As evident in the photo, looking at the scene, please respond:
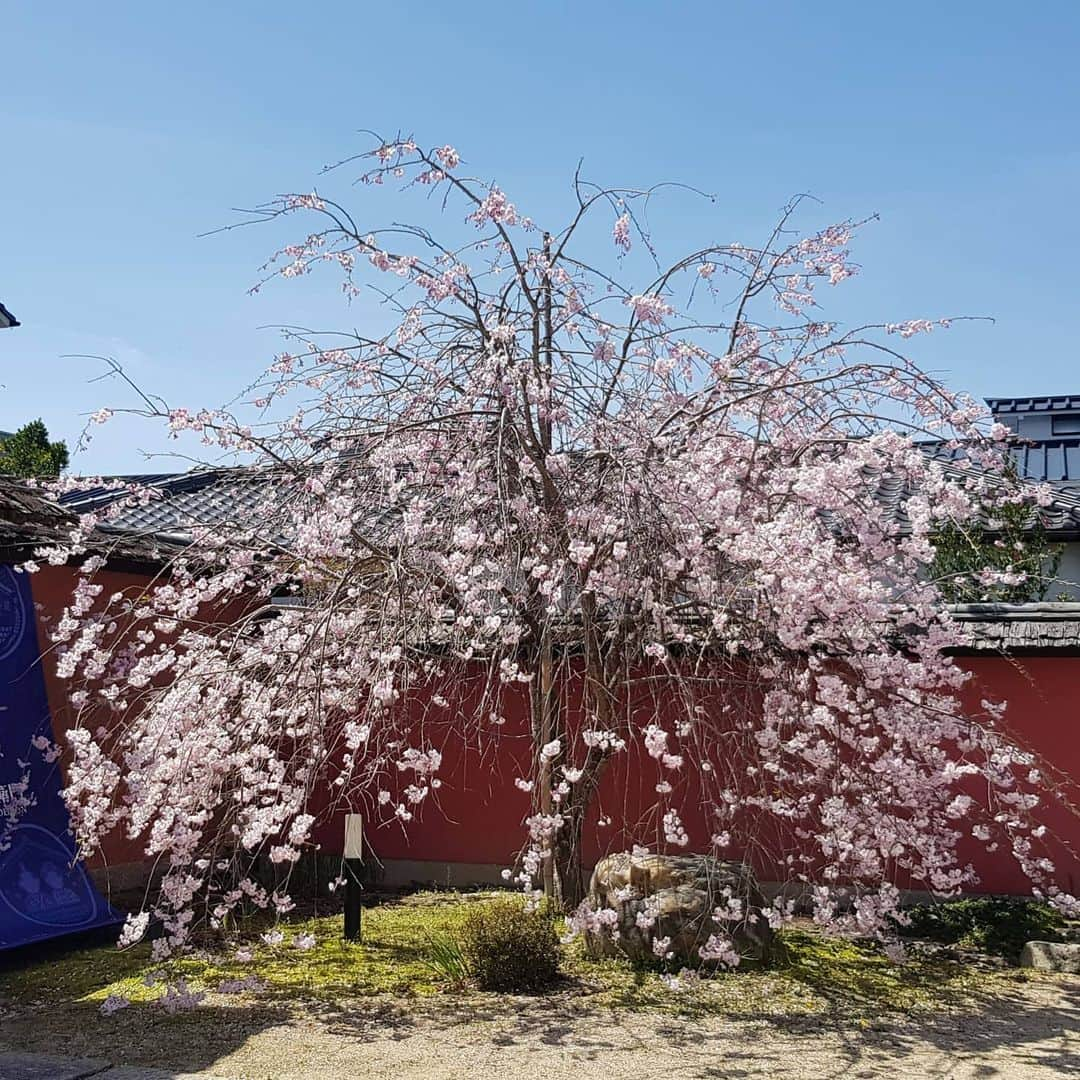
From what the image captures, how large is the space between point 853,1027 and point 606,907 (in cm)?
165

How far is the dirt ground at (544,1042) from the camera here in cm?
520

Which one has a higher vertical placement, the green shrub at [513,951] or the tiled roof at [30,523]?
the tiled roof at [30,523]

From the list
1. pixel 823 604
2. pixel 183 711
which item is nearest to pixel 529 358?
pixel 823 604

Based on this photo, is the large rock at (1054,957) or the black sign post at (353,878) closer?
the large rock at (1054,957)

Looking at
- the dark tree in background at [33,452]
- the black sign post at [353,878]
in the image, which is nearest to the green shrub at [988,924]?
the black sign post at [353,878]

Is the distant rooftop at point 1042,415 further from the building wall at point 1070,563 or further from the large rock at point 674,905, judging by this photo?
the large rock at point 674,905

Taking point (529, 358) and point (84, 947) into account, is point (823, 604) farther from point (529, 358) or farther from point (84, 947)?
point (84, 947)

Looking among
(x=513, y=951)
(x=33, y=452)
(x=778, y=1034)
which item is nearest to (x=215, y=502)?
(x=33, y=452)

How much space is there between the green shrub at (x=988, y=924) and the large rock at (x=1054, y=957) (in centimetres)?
16

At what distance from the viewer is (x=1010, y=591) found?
1037cm

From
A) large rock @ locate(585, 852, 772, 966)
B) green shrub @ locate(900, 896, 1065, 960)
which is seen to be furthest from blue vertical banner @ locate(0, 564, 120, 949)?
green shrub @ locate(900, 896, 1065, 960)

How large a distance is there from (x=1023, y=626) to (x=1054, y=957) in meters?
2.27

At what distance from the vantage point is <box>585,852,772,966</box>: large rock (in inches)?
260

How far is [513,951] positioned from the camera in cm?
636
